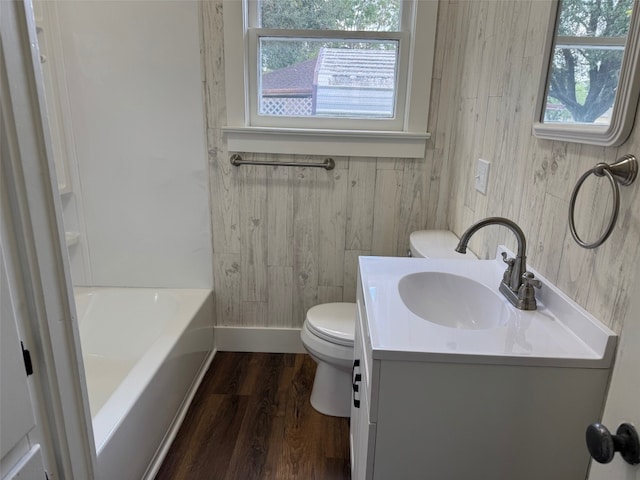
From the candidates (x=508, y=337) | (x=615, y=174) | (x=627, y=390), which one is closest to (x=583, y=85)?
(x=615, y=174)

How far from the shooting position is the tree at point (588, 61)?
925 mm

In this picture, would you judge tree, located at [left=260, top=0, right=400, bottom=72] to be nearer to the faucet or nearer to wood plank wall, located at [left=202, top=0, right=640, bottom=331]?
wood plank wall, located at [left=202, top=0, right=640, bottom=331]

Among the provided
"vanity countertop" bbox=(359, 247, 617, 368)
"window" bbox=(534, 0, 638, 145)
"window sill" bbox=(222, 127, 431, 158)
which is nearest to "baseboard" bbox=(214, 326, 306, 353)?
"window sill" bbox=(222, 127, 431, 158)

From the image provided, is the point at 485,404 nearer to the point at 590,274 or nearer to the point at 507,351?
the point at 507,351

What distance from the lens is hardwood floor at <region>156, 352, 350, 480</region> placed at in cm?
167

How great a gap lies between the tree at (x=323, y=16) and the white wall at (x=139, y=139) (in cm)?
37

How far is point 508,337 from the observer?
3.26ft

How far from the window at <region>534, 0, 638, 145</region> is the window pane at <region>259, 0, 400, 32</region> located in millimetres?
1051

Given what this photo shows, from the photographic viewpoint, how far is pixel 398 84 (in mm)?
2117

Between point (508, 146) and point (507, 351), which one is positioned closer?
point (507, 351)

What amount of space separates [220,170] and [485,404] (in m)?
1.66

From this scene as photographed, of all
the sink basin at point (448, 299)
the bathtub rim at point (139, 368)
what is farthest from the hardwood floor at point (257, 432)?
the sink basin at point (448, 299)

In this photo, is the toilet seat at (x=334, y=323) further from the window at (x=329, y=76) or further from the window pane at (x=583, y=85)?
the window pane at (x=583, y=85)

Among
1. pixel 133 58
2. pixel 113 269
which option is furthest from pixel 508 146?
pixel 113 269
